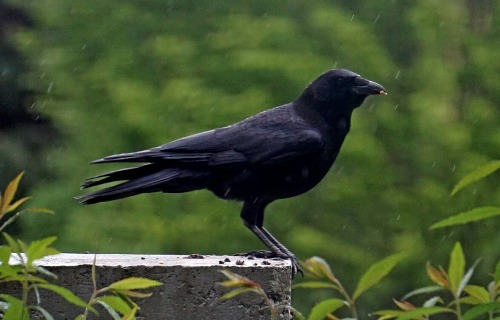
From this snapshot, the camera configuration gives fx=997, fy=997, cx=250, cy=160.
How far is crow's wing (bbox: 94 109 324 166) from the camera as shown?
4.43m

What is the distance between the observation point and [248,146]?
4.66 meters

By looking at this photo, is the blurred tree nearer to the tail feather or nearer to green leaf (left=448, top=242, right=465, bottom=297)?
the tail feather

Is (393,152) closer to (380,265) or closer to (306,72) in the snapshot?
(306,72)

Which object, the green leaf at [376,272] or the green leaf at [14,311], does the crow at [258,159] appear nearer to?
the green leaf at [14,311]

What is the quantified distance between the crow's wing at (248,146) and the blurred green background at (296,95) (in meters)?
5.95

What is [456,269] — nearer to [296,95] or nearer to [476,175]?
[476,175]

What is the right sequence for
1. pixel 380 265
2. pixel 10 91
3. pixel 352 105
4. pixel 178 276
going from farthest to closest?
1. pixel 10 91
2. pixel 352 105
3. pixel 178 276
4. pixel 380 265

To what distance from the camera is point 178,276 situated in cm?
267

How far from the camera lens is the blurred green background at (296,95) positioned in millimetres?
11078

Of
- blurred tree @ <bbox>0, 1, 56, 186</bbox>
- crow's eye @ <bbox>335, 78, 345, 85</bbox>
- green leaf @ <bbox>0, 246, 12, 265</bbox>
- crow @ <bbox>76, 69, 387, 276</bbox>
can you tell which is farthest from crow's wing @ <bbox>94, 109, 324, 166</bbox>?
blurred tree @ <bbox>0, 1, 56, 186</bbox>

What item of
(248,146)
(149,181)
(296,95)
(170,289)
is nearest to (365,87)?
(248,146)

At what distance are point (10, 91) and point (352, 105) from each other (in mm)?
13736

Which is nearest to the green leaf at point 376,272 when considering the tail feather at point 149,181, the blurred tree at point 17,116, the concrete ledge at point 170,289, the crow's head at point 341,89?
the concrete ledge at point 170,289

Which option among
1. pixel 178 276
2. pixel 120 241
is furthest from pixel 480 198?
pixel 178 276
